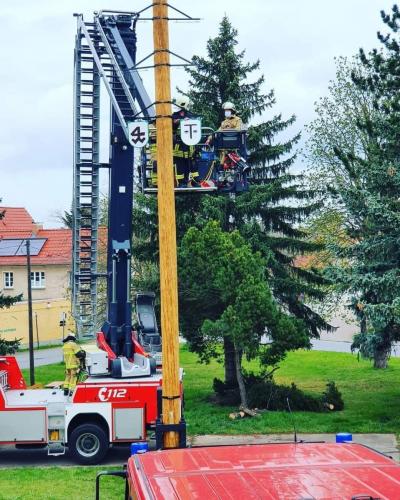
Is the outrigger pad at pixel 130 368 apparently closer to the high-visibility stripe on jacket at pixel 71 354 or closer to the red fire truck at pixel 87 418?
the red fire truck at pixel 87 418

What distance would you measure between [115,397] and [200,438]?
355 cm

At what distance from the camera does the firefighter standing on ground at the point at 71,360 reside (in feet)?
55.6

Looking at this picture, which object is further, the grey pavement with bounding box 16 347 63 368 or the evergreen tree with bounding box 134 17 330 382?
the grey pavement with bounding box 16 347 63 368

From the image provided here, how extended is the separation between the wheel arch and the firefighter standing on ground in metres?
1.02

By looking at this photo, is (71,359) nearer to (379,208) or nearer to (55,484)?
(55,484)

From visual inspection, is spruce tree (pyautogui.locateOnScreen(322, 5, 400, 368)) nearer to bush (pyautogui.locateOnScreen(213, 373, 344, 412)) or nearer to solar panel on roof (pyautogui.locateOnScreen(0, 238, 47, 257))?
bush (pyautogui.locateOnScreen(213, 373, 344, 412))

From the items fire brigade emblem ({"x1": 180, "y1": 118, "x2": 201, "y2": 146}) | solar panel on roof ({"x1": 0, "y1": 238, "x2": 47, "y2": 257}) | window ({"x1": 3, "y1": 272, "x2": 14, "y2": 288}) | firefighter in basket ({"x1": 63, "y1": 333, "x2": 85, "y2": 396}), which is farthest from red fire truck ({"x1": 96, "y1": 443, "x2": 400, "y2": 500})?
window ({"x1": 3, "y1": 272, "x2": 14, "y2": 288})

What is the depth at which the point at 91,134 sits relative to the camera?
17312mm

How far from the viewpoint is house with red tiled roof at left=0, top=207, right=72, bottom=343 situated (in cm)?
4950

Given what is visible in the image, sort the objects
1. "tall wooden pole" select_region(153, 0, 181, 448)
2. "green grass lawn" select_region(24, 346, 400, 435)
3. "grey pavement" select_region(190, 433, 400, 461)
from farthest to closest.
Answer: "green grass lawn" select_region(24, 346, 400, 435) → "grey pavement" select_region(190, 433, 400, 461) → "tall wooden pole" select_region(153, 0, 181, 448)

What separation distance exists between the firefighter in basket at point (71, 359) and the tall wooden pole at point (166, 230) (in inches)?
368

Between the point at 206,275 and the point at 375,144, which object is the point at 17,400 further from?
the point at 375,144

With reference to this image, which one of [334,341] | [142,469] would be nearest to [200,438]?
[142,469]

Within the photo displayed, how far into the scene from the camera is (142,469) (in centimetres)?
492
